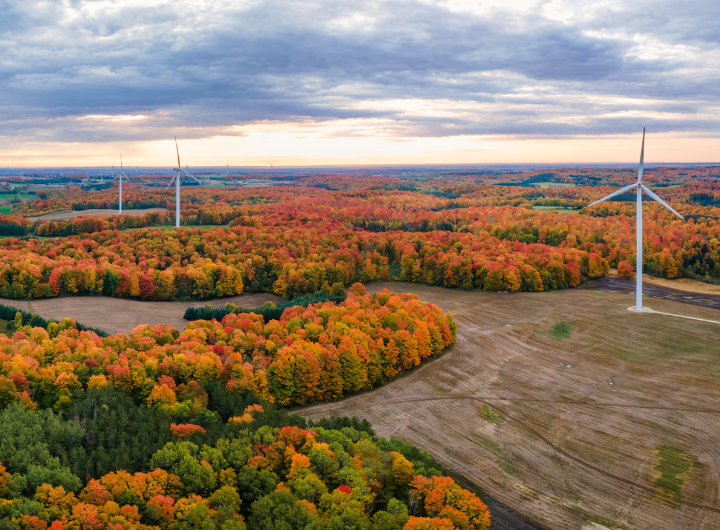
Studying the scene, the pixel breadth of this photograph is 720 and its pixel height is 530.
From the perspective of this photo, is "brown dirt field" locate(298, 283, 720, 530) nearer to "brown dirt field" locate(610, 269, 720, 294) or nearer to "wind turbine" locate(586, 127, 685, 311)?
"wind turbine" locate(586, 127, 685, 311)

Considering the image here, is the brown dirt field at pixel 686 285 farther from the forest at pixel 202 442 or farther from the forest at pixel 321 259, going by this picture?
the forest at pixel 202 442

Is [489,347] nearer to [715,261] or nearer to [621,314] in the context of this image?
[621,314]

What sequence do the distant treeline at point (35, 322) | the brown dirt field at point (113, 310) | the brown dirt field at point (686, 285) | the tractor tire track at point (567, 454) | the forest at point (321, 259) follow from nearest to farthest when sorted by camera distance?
the tractor tire track at point (567, 454) < the distant treeline at point (35, 322) < the brown dirt field at point (113, 310) < the forest at point (321, 259) < the brown dirt field at point (686, 285)

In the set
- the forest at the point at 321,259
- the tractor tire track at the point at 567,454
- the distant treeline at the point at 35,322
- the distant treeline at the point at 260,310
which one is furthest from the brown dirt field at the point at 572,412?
the distant treeline at the point at 35,322

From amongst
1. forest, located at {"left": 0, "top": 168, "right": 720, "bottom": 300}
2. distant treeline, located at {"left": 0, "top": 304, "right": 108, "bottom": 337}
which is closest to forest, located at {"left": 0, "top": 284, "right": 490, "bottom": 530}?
distant treeline, located at {"left": 0, "top": 304, "right": 108, "bottom": 337}

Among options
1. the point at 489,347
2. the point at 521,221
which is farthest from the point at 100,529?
the point at 521,221

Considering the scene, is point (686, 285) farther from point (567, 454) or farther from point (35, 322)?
point (35, 322)
